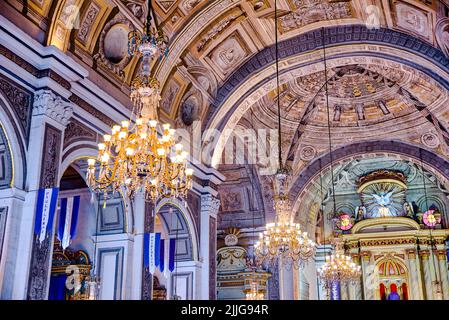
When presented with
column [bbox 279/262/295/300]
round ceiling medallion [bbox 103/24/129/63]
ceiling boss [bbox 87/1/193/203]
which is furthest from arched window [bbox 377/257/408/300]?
ceiling boss [bbox 87/1/193/203]

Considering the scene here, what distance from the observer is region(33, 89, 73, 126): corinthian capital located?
8.88 meters

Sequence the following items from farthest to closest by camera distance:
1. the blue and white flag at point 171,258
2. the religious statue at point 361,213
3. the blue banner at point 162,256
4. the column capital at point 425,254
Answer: the religious statue at point 361,213, the column capital at point 425,254, the blue and white flag at point 171,258, the blue banner at point 162,256

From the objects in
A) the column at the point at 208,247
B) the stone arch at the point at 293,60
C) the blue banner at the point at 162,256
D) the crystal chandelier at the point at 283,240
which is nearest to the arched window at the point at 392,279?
the column at the point at 208,247

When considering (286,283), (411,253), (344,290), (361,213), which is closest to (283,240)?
(286,283)

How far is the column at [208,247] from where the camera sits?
1359cm

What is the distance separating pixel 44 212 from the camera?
333 inches

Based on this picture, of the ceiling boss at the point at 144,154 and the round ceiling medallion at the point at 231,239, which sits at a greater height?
the round ceiling medallion at the point at 231,239

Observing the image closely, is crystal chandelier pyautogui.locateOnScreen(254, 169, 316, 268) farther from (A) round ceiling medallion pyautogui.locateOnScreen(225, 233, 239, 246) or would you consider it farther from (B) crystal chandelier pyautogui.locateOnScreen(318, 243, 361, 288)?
(A) round ceiling medallion pyautogui.locateOnScreen(225, 233, 239, 246)

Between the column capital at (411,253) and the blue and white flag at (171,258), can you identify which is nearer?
the blue and white flag at (171,258)

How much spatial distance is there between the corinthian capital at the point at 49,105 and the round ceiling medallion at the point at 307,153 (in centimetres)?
1130

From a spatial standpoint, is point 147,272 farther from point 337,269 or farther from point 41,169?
point 337,269

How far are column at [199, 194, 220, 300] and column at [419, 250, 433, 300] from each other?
12.1m

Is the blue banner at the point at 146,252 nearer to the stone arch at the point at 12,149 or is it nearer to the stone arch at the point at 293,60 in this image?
the stone arch at the point at 12,149
